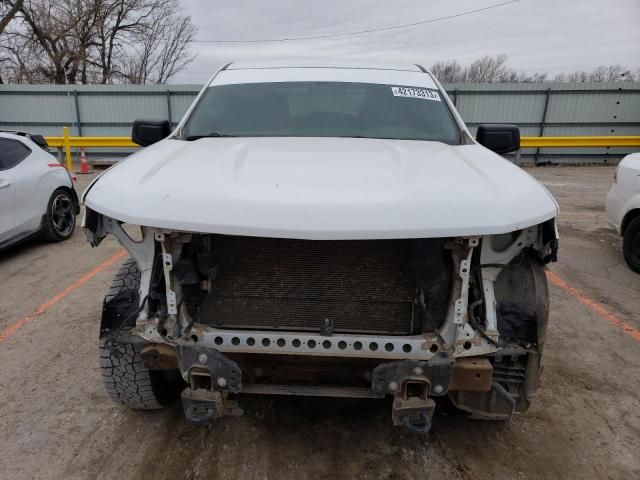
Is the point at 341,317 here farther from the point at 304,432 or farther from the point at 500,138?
the point at 500,138

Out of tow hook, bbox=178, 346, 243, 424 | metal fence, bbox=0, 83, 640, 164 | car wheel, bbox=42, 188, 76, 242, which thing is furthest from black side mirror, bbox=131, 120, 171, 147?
metal fence, bbox=0, 83, 640, 164

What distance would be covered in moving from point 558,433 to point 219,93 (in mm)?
3148

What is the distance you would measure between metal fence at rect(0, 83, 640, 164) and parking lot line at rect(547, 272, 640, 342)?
1136 centimetres

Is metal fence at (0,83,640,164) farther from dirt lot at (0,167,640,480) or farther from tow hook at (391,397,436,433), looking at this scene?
tow hook at (391,397,436,433)

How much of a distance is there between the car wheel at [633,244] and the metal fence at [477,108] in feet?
35.0

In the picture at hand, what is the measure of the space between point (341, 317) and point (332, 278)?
184 millimetres

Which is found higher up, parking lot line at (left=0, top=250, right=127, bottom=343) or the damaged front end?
the damaged front end

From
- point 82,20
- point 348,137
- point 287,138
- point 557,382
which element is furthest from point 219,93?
point 82,20

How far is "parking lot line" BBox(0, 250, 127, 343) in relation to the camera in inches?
152

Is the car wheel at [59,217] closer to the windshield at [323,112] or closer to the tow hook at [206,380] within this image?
the windshield at [323,112]

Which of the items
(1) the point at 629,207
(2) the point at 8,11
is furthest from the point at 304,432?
(2) the point at 8,11

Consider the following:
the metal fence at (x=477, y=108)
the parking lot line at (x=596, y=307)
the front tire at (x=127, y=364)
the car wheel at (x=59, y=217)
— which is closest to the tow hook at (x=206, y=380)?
the front tire at (x=127, y=364)

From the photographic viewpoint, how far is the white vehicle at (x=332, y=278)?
1826 mm

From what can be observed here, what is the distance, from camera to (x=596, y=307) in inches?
174
